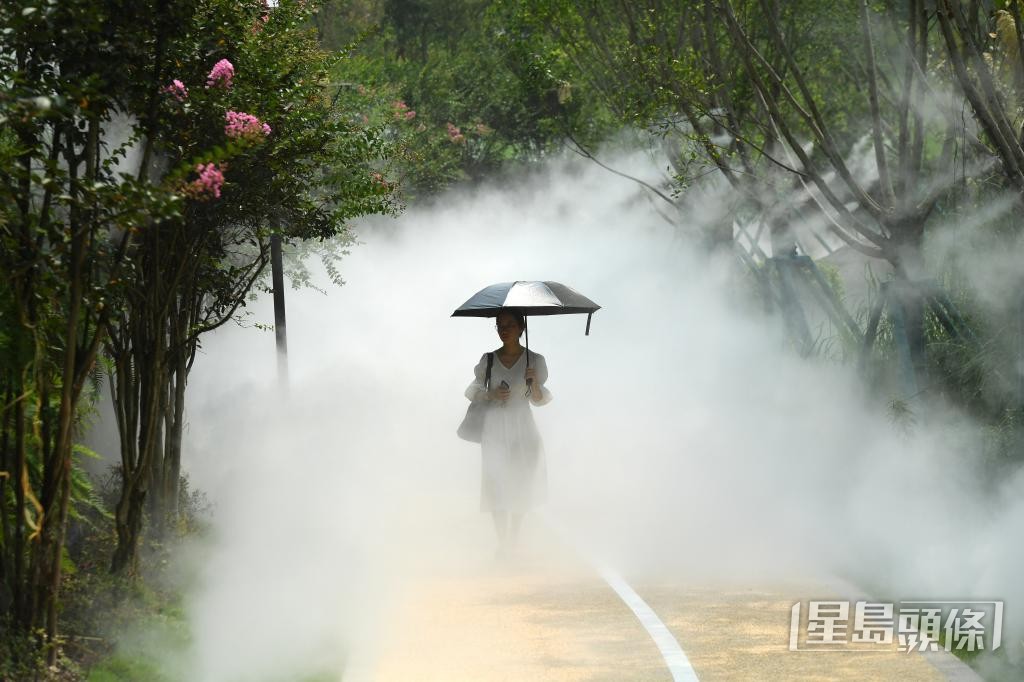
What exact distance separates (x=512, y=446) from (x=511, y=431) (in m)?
0.11

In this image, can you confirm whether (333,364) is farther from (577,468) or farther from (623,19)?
(577,468)

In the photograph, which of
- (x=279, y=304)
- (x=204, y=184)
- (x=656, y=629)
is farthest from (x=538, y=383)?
(x=279, y=304)

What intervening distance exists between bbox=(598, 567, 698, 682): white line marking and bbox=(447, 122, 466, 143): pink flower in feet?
71.6

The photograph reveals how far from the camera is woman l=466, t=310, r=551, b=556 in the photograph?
11.6 metres

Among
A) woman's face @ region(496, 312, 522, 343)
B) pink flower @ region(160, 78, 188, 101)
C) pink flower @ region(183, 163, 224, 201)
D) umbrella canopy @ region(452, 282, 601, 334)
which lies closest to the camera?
pink flower @ region(183, 163, 224, 201)

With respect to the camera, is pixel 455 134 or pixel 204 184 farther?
pixel 455 134

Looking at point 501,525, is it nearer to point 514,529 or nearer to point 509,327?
point 514,529

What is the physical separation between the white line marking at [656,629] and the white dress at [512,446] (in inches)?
41.3

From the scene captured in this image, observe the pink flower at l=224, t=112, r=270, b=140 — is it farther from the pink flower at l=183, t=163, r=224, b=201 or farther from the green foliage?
the green foliage

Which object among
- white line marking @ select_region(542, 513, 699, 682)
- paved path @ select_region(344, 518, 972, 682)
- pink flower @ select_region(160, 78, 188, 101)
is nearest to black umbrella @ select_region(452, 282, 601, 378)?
white line marking @ select_region(542, 513, 699, 682)

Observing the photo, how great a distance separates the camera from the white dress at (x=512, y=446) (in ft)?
38.1

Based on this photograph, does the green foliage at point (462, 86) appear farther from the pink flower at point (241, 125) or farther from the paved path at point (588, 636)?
the pink flower at point (241, 125)

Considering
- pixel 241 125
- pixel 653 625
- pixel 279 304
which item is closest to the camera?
pixel 241 125

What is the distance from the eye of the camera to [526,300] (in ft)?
37.3
